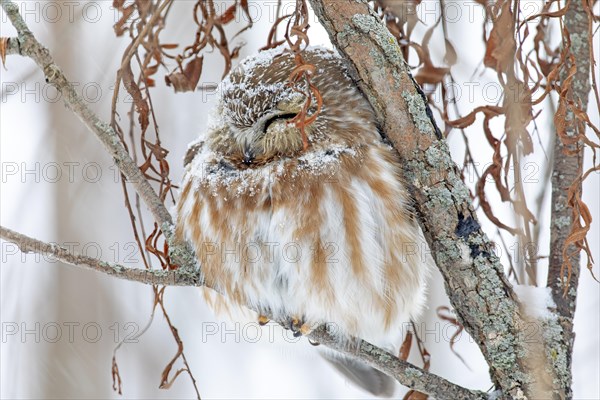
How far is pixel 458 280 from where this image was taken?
5.92ft

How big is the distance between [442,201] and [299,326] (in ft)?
2.38

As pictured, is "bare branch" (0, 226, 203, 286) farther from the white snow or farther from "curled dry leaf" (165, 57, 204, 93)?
the white snow

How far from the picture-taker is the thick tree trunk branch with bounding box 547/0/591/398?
6.26ft

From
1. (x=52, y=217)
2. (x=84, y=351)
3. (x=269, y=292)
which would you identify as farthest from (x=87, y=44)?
(x=269, y=292)

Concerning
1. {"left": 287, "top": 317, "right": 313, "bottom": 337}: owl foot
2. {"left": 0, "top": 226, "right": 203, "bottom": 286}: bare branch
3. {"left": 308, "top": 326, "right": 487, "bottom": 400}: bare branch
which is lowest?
{"left": 308, "top": 326, "right": 487, "bottom": 400}: bare branch

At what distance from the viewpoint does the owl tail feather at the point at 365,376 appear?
2.75 m

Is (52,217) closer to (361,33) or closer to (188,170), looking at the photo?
(188,170)

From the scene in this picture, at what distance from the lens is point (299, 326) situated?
2291 millimetres

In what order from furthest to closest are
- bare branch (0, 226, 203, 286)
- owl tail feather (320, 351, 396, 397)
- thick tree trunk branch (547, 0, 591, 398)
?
1. owl tail feather (320, 351, 396, 397)
2. thick tree trunk branch (547, 0, 591, 398)
3. bare branch (0, 226, 203, 286)

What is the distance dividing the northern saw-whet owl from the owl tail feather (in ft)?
1.40

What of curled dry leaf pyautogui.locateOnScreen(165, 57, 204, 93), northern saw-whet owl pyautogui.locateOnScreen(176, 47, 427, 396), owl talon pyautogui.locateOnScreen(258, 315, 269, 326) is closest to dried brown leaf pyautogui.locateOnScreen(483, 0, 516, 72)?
northern saw-whet owl pyautogui.locateOnScreen(176, 47, 427, 396)

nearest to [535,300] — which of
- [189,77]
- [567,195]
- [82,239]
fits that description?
[567,195]

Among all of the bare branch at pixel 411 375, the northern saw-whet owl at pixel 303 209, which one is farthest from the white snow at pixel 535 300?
the northern saw-whet owl at pixel 303 209

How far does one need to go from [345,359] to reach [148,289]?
99.0 inches
